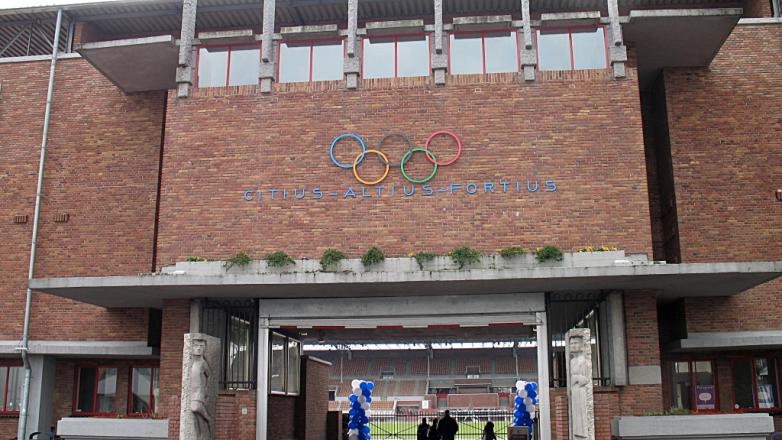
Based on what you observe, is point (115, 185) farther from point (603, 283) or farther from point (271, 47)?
point (603, 283)

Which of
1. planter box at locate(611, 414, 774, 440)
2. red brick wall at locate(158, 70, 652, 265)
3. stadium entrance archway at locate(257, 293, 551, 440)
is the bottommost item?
planter box at locate(611, 414, 774, 440)

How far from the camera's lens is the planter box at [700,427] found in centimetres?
1567

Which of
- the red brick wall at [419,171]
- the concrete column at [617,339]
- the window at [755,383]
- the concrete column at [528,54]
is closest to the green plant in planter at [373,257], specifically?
the red brick wall at [419,171]

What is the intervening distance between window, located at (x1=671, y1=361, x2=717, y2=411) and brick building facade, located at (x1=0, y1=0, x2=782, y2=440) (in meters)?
0.06

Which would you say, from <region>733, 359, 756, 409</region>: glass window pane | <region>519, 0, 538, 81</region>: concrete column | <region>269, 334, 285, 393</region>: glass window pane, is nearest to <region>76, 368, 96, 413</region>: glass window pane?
<region>269, 334, 285, 393</region>: glass window pane

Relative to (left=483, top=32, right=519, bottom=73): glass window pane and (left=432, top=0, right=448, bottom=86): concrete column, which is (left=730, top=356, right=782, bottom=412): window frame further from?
(left=432, top=0, right=448, bottom=86): concrete column

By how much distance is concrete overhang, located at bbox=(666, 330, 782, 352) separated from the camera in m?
21.0

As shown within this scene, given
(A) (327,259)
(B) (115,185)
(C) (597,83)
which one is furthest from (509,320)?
(B) (115,185)

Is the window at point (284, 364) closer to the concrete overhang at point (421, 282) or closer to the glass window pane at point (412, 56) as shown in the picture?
the concrete overhang at point (421, 282)

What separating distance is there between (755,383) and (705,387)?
1368 mm

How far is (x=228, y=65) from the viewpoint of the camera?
2070 centimetres

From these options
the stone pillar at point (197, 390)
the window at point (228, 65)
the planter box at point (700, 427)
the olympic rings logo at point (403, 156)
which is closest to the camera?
the planter box at point (700, 427)

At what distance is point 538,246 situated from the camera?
18.5 m

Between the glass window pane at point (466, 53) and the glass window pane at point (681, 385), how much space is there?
10.5 m
